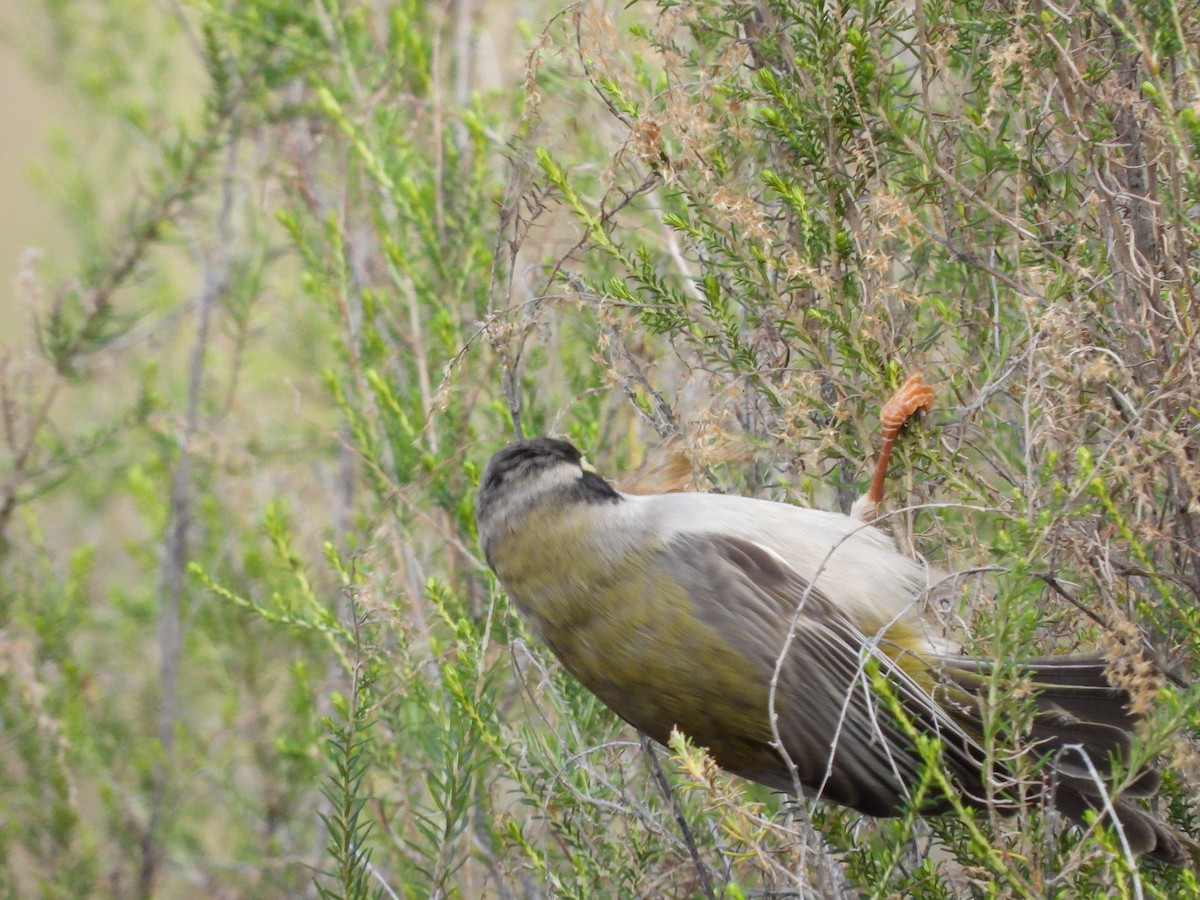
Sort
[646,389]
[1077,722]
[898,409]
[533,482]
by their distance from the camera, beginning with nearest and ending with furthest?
[1077,722], [898,409], [646,389], [533,482]

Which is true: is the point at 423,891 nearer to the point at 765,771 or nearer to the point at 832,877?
the point at 765,771

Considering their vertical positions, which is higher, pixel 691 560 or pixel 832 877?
pixel 691 560

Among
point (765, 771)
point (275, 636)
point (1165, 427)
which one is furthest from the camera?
point (275, 636)

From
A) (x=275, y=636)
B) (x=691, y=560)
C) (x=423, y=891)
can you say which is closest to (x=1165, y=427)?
(x=691, y=560)

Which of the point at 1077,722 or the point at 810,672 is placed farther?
the point at 810,672

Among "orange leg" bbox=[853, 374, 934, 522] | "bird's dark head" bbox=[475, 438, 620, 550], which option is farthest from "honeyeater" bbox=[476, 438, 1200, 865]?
"orange leg" bbox=[853, 374, 934, 522]

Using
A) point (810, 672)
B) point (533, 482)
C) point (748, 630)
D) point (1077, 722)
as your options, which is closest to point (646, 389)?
point (533, 482)

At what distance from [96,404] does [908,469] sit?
17.9 ft

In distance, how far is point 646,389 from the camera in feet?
7.95

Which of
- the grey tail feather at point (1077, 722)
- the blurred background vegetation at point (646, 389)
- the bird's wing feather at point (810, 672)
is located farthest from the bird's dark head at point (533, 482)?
the grey tail feather at point (1077, 722)

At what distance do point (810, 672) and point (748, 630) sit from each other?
0.16 m

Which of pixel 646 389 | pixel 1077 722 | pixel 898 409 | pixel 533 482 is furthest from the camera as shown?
pixel 533 482

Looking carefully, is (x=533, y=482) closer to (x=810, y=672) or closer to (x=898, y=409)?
(x=810, y=672)

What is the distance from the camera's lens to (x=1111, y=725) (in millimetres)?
2170
